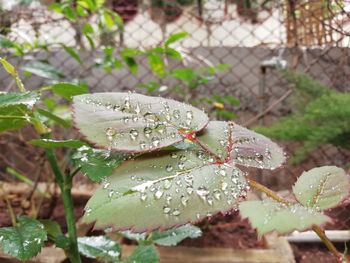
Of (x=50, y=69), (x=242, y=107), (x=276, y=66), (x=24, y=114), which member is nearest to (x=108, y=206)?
(x=24, y=114)

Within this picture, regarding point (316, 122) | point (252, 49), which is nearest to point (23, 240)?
point (316, 122)

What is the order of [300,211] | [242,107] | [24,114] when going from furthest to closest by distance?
[242,107] → [24,114] → [300,211]

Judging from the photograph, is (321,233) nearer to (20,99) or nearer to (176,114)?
(176,114)

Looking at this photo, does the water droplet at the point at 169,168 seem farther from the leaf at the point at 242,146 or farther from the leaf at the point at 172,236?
the leaf at the point at 172,236

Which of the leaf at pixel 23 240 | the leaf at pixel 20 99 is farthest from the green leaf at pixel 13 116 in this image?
the leaf at pixel 23 240

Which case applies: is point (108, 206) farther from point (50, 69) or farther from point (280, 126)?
point (280, 126)

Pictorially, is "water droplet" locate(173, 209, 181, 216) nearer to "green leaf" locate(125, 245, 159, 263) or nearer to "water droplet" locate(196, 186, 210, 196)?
"water droplet" locate(196, 186, 210, 196)
